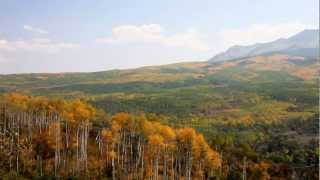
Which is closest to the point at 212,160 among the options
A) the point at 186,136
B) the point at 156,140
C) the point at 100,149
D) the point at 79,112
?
the point at 186,136

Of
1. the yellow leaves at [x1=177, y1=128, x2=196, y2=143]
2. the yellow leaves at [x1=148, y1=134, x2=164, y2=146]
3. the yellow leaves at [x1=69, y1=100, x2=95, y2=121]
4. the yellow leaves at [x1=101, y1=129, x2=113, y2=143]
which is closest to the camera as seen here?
the yellow leaves at [x1=148, y1=134, x2=164, y2=146]

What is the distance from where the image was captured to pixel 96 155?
71062mm

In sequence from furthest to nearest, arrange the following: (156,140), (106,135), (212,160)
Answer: (106,135), (156,140), (212,160)

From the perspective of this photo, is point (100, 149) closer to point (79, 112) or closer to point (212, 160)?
point (79, 112)

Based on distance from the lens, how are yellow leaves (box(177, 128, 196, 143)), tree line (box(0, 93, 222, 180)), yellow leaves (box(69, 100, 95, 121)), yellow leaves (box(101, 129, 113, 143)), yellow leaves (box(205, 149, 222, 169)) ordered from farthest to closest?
yellow leaves (box(69, 100, 95, 121)) → yellow leaves (box(101, 129, 113, 143)) → yellow leaves (box(177, 128, 196, 143)) → yellow leaves (box(205, 149, 222, 169)) → tree line (box(0, 93, 222, 180))

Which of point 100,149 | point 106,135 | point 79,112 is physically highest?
point 79,112

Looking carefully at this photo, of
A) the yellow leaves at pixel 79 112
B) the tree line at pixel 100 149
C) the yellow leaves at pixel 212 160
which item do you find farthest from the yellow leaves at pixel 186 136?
the yellow leaves at pixel 79 112

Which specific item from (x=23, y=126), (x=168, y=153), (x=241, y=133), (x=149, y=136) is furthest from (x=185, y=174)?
(x=241, y=133)

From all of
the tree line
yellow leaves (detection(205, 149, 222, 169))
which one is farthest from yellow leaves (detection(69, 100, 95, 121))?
yellow leaves (detection(205, 149, 222, 169))

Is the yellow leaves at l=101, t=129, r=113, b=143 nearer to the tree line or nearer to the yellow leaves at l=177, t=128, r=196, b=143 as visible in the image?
the tree line

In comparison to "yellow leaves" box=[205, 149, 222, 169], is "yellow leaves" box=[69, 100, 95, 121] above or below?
above

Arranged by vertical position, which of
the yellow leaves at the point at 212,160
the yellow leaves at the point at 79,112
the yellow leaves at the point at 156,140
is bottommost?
the yellow leaves at the point at 212,160

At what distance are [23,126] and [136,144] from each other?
19279mm

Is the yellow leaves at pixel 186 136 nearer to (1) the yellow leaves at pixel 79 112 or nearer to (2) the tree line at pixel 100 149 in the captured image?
(2) the tree line at pixel 100 149
